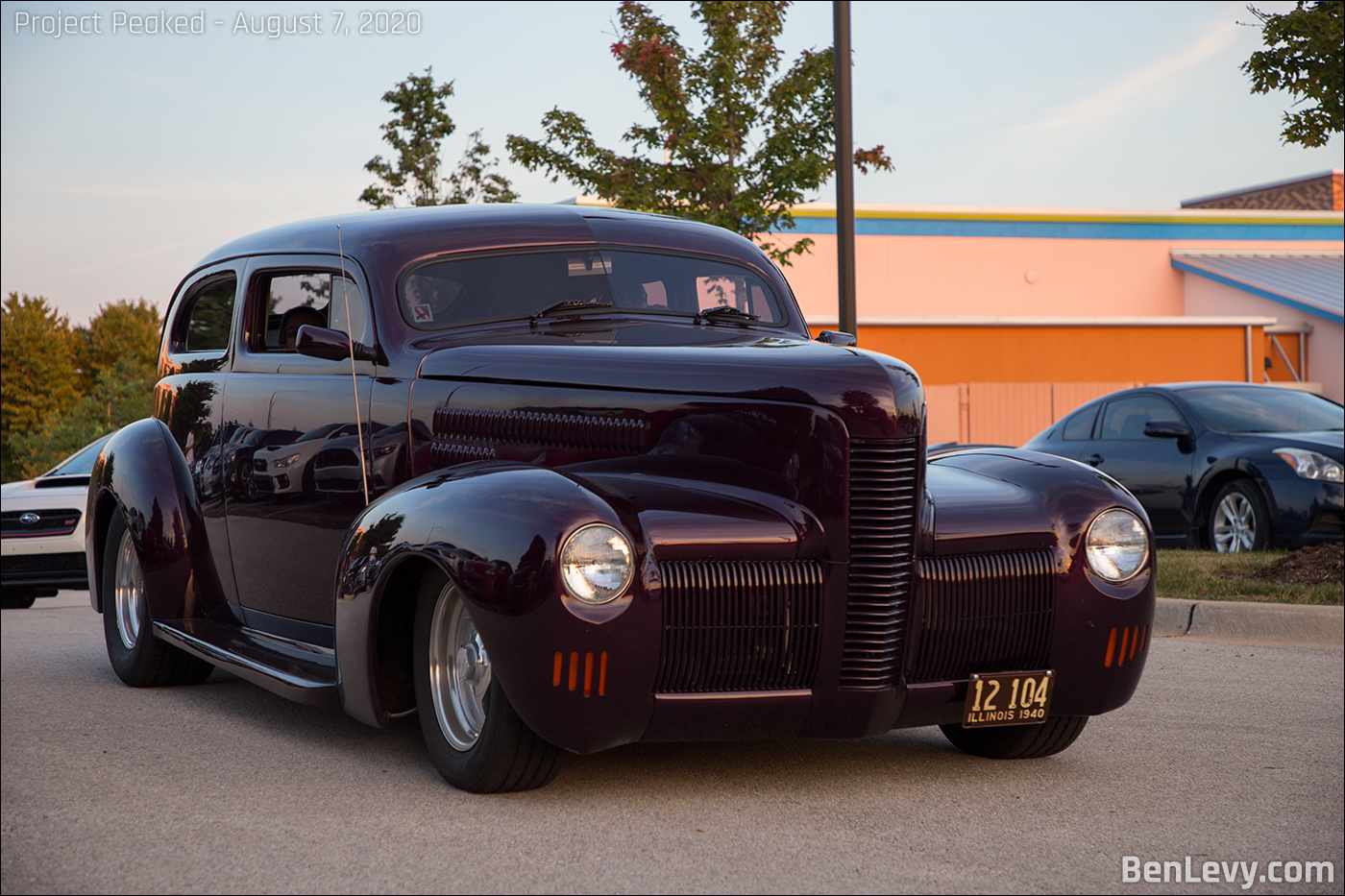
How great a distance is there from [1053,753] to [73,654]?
213 inches

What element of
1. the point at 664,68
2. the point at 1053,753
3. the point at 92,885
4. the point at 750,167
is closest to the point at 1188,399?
the point at 750,167

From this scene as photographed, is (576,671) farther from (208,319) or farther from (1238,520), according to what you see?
(1238,520)

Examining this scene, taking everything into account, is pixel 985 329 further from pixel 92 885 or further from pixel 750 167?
pixel 92 885

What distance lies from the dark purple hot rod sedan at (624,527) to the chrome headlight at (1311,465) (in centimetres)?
584

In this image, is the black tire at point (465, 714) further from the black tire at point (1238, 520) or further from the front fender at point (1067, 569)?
the black tire at point (1238, 520)

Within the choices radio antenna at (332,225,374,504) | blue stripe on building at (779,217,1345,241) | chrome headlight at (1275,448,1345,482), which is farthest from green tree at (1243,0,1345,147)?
blue stripe on building at (779,217,1345,241)

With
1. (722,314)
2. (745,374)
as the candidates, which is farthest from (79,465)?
(745,374)

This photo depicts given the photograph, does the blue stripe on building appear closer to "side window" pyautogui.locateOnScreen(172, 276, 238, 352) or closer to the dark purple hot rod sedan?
"side window" pyautogui.locateOnScreen(172, 276, 238, 352)

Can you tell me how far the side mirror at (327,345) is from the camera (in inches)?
201

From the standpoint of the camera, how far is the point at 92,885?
3.36 metres

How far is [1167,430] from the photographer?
1070 cm

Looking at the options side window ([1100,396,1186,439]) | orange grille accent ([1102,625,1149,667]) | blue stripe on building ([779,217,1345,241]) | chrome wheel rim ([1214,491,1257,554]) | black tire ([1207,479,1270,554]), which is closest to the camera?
orange grille accent ([1102,625,1149,667])

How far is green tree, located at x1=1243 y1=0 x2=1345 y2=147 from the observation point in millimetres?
8305

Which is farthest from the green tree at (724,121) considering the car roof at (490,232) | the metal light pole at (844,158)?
the car roof at (490,232)
